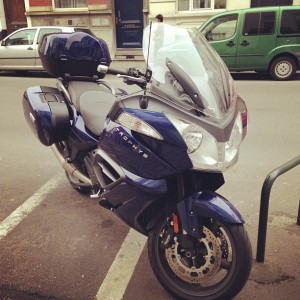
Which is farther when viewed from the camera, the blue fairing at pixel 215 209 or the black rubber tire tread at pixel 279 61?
the black rubber tire tread at pixel 279 61

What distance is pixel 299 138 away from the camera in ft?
17.8

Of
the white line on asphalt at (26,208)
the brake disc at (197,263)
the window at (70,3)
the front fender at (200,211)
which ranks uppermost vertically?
the window at (70,3)

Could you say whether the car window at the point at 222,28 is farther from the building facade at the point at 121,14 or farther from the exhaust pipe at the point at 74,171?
the exhaust pipe at the point at 74,171

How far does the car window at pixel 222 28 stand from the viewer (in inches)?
395

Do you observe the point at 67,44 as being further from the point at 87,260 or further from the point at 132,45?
the point at 132,45

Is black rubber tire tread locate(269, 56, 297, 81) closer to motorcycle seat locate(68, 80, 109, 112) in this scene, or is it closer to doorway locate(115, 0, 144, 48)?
doorway locate(115, 0, 144, 48)

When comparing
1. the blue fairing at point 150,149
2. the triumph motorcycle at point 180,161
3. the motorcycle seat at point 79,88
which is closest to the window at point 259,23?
the motorcycle seat at point 79,88

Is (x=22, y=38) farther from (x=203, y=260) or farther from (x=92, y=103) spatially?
(x=203, y=260)

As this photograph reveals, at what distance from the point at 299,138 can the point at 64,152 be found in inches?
135

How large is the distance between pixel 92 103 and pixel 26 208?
4.37 ft

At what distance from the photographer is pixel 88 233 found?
3.29m

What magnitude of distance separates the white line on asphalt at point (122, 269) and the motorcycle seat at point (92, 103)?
3.03 ft

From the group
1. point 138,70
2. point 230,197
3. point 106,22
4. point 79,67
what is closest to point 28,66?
point 106,22

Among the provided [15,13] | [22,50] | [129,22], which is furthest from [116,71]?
[15,13]
